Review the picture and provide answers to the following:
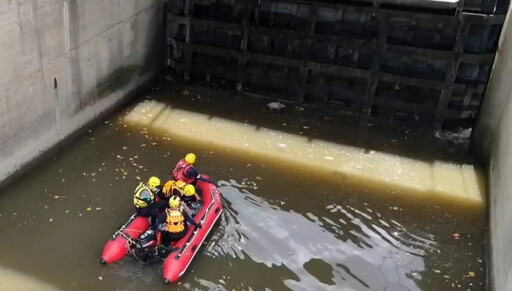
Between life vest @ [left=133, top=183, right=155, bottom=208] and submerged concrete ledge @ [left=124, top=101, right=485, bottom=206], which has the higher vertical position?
life vest @ [left=133, top=183, right=155, bottom=208]

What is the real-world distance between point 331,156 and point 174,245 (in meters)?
3.83

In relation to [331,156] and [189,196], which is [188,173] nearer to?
[189,196]

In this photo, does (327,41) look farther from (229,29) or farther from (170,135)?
(170,135)

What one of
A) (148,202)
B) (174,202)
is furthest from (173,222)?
(148,202)

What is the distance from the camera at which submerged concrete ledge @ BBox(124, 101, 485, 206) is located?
8.90 m

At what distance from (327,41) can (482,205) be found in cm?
440

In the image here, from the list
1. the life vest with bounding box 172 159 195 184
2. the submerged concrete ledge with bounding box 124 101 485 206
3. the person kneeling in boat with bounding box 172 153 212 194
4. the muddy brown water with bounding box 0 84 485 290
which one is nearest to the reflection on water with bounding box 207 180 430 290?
the muddy brown water with bounding box 0 84 485 290

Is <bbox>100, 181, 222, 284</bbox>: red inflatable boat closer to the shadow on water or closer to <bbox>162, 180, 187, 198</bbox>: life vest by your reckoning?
<bbox>162, 180, 187, 198</bbox>: life vest

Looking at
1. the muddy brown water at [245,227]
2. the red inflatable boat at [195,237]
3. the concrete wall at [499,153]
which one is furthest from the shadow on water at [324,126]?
the red inflatable boat at [195,237]

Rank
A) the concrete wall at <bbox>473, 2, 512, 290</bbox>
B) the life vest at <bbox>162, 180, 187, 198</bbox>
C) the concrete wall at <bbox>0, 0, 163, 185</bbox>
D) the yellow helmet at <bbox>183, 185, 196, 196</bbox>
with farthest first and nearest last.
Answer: the concrete wall at <bbox>0, 0, 163, 185</bbox>, the yellow helmet at <bbox>183, 185, 196, 196</bbox>, the life vest at <bbox>162, 180, 187, 198</bbox>, the concrete wall at <bbox>473, 2, 512, 290</bbox>

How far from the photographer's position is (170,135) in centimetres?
973

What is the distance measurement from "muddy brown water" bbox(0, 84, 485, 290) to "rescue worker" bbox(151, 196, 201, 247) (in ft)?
1.26

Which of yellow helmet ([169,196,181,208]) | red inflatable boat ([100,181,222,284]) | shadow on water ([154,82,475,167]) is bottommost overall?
red inflatable boat ([100,181,222,284])

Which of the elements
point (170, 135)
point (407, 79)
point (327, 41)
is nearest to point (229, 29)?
point (327, 41)
